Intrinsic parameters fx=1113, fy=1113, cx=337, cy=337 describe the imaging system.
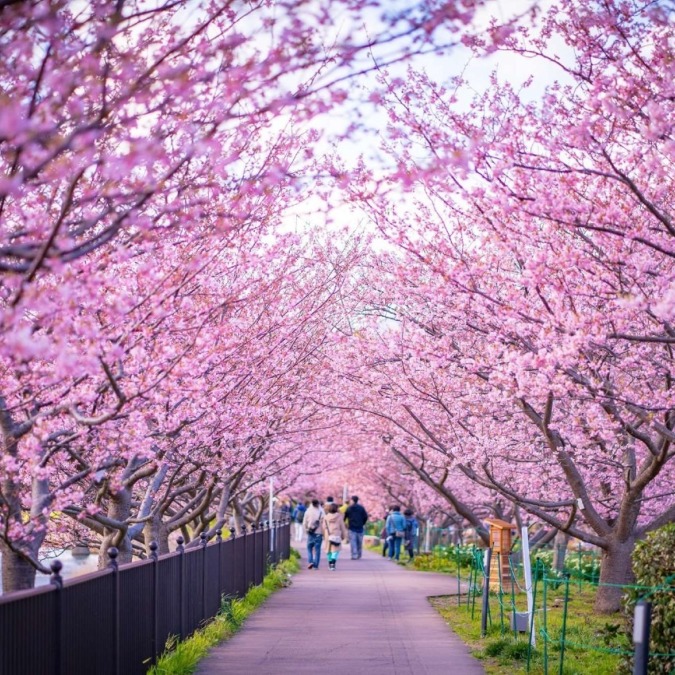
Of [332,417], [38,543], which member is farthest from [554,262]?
[332,417]

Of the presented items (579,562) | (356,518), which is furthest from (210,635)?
(356,518)

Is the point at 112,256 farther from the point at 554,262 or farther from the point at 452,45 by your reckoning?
the point at 554,262

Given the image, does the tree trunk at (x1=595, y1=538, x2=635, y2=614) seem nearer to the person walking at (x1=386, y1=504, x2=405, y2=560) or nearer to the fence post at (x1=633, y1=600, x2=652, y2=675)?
the fence post at (x1=633, y1=600, x2=652, y2=675)

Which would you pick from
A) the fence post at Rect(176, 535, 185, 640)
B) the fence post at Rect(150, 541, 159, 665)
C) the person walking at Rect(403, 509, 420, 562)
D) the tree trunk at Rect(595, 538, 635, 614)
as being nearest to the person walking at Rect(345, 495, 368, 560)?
the person walking at Rect(403, 509, 420, 562)

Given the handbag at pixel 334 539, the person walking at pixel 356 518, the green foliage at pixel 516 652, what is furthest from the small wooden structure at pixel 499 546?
the person walking at pixel 356 518

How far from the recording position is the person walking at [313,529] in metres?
29.2

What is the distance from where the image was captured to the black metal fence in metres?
6.47

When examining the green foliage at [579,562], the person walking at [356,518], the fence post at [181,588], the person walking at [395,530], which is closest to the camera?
the fence post at [181,588]

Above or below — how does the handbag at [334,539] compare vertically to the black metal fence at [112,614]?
below

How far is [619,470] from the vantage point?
17719mm

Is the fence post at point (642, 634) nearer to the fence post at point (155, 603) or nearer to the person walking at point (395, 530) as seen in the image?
the fence post at point (155, 603)

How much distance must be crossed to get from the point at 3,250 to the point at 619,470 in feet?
45.9

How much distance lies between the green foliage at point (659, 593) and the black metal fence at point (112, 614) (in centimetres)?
409

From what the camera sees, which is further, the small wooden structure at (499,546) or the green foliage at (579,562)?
the green foliage at (579,562)
